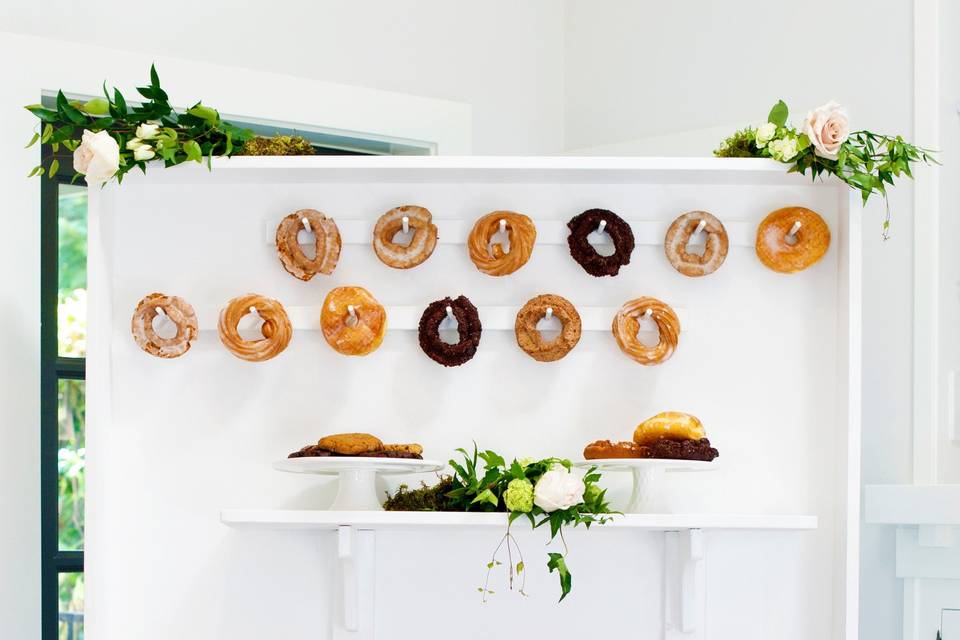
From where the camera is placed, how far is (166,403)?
6.26 feet

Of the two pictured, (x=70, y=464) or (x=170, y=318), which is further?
(x=70, y=464)

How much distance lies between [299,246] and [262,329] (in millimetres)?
155

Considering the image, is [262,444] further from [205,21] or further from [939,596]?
[939,596]

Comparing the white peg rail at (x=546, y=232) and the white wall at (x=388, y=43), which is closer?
the white peg rail at (x=546, y=232)

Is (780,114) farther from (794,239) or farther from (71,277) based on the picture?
(71,277)

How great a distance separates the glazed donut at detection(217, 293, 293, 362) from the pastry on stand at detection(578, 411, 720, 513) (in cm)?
53

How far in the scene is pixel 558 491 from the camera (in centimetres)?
167

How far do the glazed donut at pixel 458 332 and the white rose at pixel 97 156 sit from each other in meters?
0.55

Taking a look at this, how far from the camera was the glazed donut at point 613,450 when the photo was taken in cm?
176

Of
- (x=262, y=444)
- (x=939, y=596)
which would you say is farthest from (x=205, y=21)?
(x=939, y=596)

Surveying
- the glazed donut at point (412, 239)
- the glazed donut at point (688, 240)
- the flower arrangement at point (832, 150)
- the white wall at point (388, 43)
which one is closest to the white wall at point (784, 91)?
the white wall at point (388, 43)

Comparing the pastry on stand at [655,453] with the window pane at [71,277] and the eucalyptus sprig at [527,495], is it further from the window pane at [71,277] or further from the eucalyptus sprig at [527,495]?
the window pane at [71,277]

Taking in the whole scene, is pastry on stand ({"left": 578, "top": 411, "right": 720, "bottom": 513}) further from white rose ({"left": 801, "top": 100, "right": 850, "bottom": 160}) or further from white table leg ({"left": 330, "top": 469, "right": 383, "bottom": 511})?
white rose ({"left": 801, "top": 100, "right": 850, "bottom": 160})

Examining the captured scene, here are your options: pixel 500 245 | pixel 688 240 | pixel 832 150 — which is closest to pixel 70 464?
pixel 500 245
